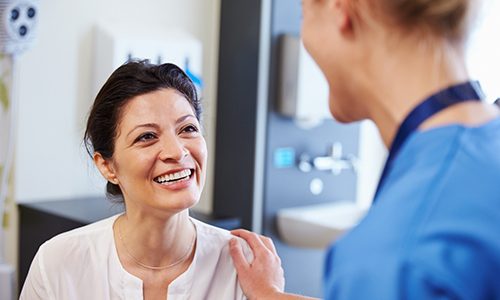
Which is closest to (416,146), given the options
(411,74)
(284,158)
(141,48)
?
(411,74)

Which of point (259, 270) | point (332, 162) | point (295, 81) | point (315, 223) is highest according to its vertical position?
point (295, 81)

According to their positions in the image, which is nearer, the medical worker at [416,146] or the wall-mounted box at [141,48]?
the medical worker at [416,146]

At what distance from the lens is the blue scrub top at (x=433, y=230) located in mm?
535

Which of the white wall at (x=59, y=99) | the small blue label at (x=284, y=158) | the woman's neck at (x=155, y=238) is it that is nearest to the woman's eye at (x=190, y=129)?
the woman's neck at (x=155, y=238)

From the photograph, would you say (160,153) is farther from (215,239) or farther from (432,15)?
(432,15)

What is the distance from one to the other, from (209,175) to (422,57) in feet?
8.24

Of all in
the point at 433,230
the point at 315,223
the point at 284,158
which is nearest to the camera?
the point at 433,230

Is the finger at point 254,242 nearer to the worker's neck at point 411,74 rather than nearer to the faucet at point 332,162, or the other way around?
the worker's neck at point 411,74

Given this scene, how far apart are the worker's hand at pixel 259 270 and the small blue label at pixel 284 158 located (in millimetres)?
1493

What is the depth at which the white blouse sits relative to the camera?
4.64 ft

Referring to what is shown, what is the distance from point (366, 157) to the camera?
144 inches

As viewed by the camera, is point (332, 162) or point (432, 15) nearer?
point (432, 15)

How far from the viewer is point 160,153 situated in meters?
1.39

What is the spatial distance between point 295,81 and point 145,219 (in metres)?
1.60
